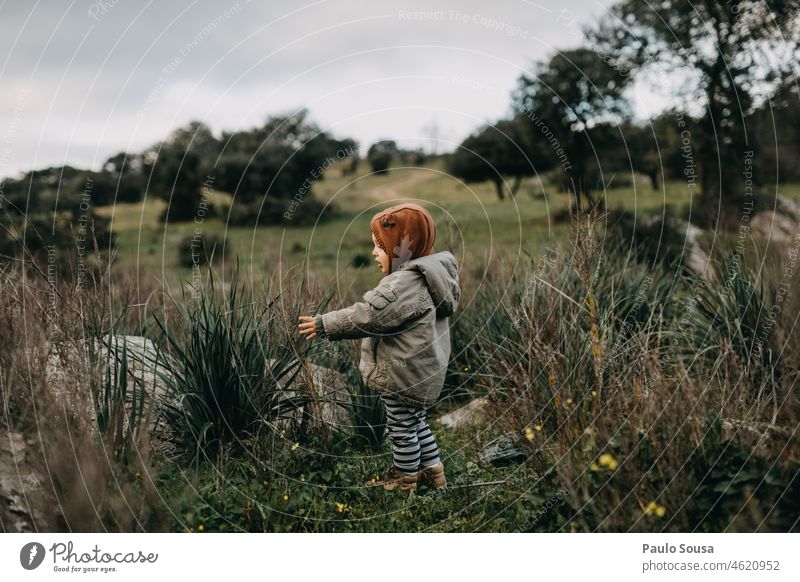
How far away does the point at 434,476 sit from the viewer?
4242 mm

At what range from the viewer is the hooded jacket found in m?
3.79

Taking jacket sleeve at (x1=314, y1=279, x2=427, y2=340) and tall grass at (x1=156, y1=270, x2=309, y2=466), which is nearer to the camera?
jacket sleeve at (x1=314, y1=279, x2=427, y2=340)

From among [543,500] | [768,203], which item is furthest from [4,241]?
[768,203]

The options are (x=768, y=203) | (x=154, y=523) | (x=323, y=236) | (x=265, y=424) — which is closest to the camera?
(x=154, y=523)

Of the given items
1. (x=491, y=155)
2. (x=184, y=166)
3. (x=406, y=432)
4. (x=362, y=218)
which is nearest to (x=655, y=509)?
(x=406, y=432)

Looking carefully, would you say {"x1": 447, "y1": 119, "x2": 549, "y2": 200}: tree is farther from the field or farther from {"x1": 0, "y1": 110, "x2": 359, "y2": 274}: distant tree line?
the field

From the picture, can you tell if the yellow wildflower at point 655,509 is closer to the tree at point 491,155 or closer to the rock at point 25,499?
the rock at point 25,499

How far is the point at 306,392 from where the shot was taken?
4.34 meters

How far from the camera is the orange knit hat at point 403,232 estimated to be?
3.92 meters

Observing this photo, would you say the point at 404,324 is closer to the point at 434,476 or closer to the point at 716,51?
the point at 434,476

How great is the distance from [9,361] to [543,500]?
300cm

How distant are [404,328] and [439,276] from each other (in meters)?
0.35

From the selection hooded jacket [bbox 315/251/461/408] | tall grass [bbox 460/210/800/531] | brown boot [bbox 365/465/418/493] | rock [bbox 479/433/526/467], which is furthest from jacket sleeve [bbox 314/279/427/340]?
rock [bbox 479/433/526/467]
